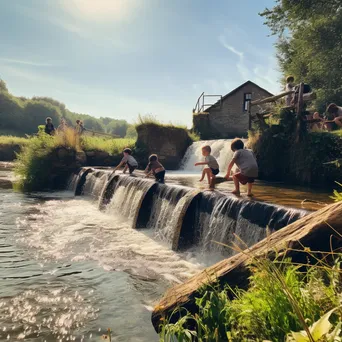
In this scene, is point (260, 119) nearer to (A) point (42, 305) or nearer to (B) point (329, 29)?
(A) point (42, 305)

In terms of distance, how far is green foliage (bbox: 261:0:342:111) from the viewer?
64.5 ft

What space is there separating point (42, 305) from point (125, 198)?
6.44 metres

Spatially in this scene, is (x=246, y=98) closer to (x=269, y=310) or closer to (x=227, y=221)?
(x=227, y=221)

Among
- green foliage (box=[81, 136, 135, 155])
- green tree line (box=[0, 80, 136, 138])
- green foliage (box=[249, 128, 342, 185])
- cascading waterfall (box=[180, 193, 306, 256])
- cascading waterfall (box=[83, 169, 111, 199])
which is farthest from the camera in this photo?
green tree line (box=[0, 80, 136, 138])

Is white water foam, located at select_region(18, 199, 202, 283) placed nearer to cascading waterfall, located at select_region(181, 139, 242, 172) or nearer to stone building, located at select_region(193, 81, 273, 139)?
cascading waterfall, located at select_region(181, 139, 242, 172)

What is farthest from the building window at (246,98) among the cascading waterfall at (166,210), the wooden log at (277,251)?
the wooden log at (277,251)

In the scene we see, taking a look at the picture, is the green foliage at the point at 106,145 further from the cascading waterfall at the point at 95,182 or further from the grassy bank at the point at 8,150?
the grassy bank at the point at 8,150

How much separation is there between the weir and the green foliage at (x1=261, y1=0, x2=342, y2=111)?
17.2m

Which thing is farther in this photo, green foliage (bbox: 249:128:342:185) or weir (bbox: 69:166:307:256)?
green foliage (bbox: 249:128:342:185)

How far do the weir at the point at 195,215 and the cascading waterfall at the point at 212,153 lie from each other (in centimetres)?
681

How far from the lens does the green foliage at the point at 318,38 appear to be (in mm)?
19653

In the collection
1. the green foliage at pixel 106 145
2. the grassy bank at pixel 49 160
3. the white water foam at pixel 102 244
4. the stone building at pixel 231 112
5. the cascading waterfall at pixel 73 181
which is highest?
the stone building at pixel 231 112

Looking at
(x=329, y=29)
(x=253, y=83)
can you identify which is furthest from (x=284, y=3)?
(x=253, y=83)

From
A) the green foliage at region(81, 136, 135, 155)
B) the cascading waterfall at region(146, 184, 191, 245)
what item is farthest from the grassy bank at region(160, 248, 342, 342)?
the green foliage at region(81, 136, 135, 155)
